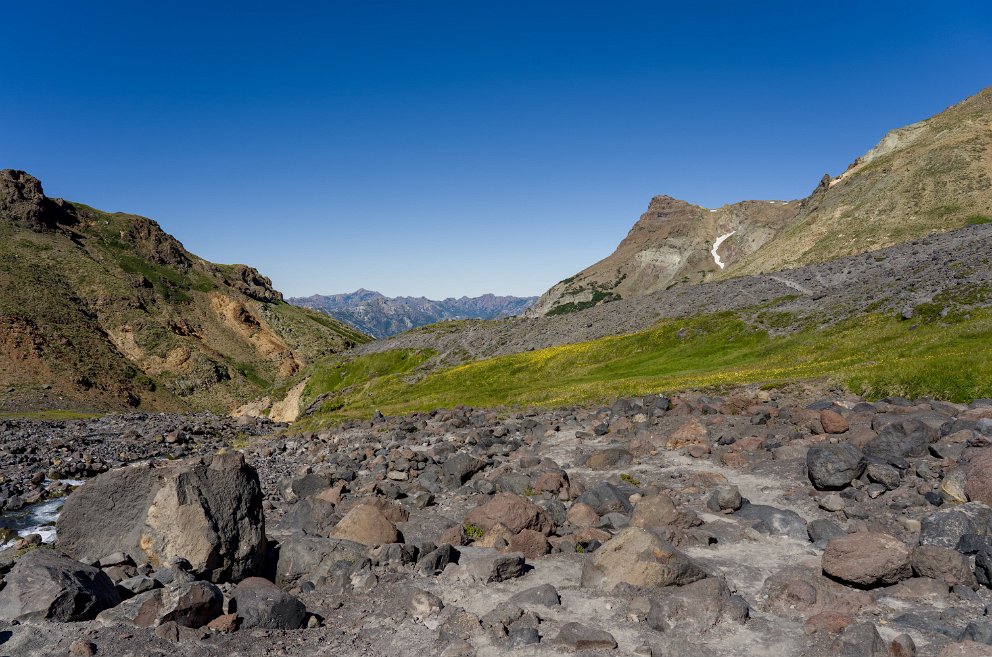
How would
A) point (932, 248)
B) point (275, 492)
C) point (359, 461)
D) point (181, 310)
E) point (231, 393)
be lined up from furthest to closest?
point (181, 310) → point (231, 393) → point (932, 248) → point (359, 461) → point (275, 492)

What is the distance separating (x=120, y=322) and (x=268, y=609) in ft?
466

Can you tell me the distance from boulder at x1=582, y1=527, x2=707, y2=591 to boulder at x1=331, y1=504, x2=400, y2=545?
7.14 meters

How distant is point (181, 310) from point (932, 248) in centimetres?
16551

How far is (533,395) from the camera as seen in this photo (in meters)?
57.0

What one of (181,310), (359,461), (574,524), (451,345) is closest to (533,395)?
(359,461)

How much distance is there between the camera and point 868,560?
13156mm

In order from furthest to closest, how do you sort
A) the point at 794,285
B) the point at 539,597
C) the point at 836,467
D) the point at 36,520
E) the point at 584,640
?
the point at 794,285 → the point at 36,520 → the point at 836,467 → the point at 539,597 → the point at 584,640

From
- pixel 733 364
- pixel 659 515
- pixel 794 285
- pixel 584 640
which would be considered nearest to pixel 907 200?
pixel 794 285

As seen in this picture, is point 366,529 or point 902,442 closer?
point 366,529

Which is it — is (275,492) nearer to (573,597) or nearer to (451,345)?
(573,597)

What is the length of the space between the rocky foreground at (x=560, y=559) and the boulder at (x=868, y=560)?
49mm

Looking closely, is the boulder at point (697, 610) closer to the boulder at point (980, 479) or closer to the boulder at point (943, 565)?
the boulder at point (943, 565)

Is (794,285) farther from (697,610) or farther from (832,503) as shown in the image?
(697,610)

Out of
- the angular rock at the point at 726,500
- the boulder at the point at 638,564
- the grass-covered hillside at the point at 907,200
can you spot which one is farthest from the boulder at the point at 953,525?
the grass-covered hillside at the point at 907,200
